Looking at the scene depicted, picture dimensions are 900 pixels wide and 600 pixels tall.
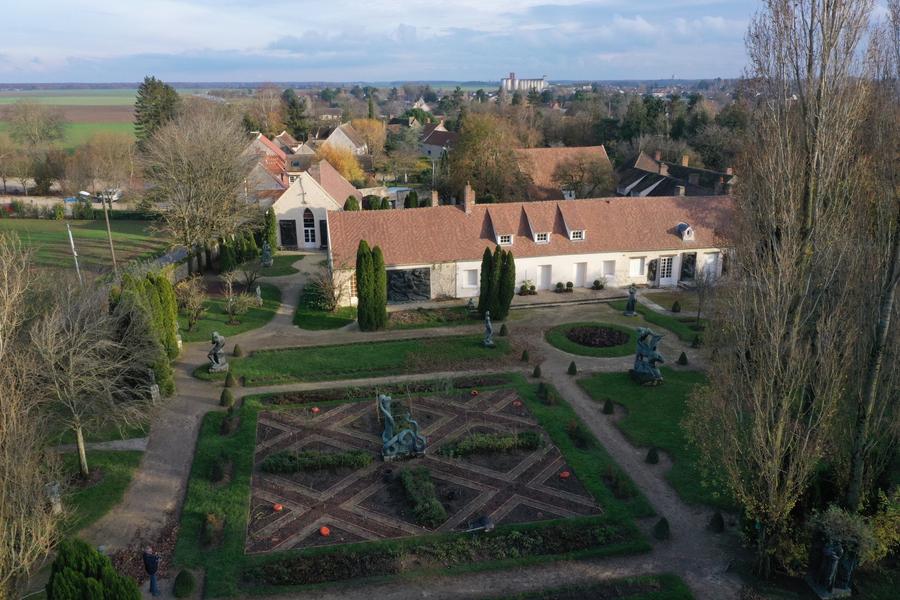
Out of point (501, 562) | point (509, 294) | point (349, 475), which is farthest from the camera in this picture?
point (509, 294)

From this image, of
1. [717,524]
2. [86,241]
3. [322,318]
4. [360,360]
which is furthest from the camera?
[86,241]

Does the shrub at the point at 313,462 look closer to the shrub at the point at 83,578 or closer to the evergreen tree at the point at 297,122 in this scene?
the shrub at the point at 83,578

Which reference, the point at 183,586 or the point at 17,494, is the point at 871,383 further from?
the point at 17,494

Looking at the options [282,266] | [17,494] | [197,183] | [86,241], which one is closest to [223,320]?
[282,266]

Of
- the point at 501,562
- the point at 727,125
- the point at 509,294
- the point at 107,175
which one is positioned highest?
the point at 727,125

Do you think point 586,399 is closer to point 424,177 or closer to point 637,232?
point 637,232

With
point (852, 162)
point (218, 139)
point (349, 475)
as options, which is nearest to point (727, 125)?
point (218, 139)

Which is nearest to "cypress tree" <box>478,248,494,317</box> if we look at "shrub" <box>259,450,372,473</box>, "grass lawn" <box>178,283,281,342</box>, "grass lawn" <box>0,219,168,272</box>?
"grass lawn" <box>178,283,281,342</box>
